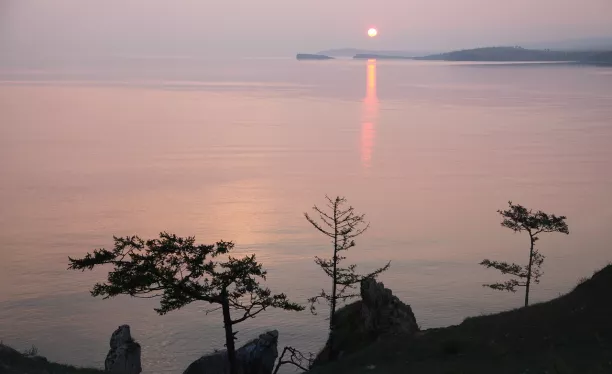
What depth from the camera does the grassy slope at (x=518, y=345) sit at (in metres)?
23.5

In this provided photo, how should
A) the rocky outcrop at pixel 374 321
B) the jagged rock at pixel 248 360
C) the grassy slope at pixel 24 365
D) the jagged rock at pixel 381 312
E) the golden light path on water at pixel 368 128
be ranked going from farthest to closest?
the golden light path on water at pixel 368 128
the jagged rock at pixel 381 312
the rocky outcrop at pixel 374 321
the jagged rock at pixel 248 360
the grassy slope at pixel 24 365

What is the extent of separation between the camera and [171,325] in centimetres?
4441

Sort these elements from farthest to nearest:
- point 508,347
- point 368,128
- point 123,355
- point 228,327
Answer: point 368,128
point 123,355
point 228,327
point 508,347

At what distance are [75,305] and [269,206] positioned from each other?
26490mm

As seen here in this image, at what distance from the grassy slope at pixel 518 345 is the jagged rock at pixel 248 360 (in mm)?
3920

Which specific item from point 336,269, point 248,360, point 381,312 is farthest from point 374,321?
point 248,360

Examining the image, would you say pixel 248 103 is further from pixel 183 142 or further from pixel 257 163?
pixel 257 163

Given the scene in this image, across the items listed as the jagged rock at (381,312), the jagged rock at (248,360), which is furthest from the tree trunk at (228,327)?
the jagged rock at (381,312)

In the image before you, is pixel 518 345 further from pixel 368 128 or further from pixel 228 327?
pixel 368 128

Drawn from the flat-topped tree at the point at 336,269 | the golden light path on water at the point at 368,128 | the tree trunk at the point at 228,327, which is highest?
the golden light path on water at the point at 368,128

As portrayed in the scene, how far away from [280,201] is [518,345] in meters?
47.7

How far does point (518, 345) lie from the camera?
84.7 ft

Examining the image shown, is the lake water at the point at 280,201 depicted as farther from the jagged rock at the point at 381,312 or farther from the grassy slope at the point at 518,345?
the grassy slope at the point at 518,345

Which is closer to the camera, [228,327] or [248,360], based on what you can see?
[228,327]
